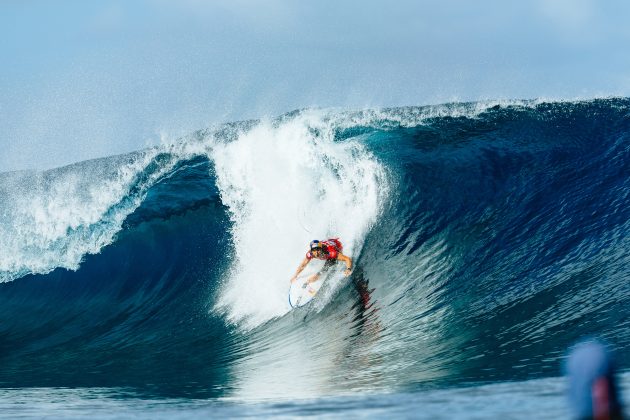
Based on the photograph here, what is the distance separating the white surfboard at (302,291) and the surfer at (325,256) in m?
0.08

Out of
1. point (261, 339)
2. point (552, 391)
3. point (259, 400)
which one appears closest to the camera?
point (552, 391)

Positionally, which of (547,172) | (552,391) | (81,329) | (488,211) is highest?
(547,172)

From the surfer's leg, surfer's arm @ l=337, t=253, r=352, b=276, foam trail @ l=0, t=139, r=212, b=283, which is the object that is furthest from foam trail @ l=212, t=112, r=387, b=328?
foam trail @ l=0, t=139, r=212, b=283

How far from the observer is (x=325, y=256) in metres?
11.6

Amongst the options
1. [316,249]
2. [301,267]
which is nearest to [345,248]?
[316,249]

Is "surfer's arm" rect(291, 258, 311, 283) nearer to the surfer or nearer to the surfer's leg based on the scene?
the surfer

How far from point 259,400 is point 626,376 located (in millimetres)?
3247

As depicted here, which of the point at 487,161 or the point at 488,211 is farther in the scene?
the point at 487,161

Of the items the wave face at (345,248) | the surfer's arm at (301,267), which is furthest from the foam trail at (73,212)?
the surfer's arm at (301,267)

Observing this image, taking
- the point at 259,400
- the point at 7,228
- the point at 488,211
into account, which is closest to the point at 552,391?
the point at 259,400

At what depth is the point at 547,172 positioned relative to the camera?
14.3 metres

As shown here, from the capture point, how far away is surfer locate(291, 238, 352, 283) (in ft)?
37.9

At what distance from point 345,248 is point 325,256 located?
3.97 ft

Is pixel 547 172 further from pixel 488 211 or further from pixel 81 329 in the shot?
pixel 81 329
